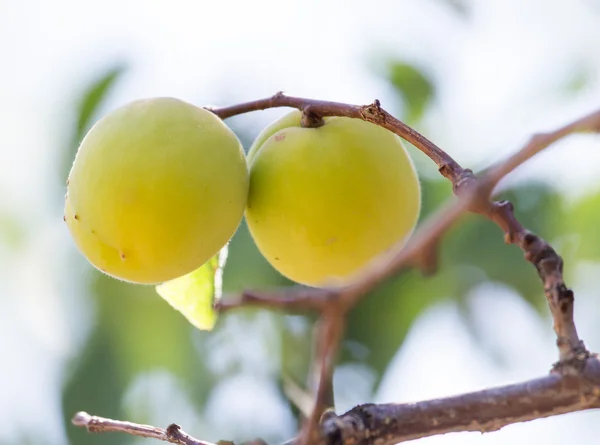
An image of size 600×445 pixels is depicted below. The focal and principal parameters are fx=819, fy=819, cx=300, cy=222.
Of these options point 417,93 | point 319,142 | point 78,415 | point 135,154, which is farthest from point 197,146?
point 417,93

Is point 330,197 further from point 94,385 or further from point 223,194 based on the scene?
point 94,385

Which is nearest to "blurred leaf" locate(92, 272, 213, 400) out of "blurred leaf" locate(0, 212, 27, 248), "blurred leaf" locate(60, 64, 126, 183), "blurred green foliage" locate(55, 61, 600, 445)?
"blurred green foliage" locate(55, 61, 600, 445)

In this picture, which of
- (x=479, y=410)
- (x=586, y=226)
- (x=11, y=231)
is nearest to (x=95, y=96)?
(x=11, y=231)

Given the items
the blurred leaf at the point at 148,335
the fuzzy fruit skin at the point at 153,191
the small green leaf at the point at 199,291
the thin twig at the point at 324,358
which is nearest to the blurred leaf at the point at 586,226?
the blurred leaf at the point at 148,335

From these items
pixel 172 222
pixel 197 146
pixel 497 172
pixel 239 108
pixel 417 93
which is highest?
pixel 417 93

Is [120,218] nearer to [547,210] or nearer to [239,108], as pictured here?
[239,108]
